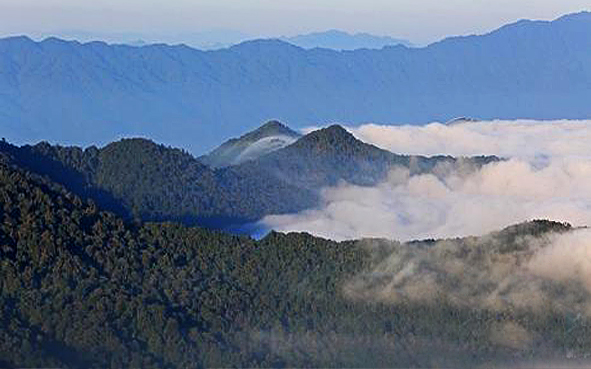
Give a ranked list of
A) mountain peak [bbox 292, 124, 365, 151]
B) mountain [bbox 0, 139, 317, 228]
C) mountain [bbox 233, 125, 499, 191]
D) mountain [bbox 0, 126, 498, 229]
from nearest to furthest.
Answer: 1. mountain [bbox 0, 139, 317, 228]
2. mountain [bbox 0, 126, 498, 229]
3. mountain [bbox 233, 125, 499, 191]
4. mountain peak [bbox 292, 124, 365, 151]

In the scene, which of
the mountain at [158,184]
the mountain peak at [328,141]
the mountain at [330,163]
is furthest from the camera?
the mountain peak at [328,141]

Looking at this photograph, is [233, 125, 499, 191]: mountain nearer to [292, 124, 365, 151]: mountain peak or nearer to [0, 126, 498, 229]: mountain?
[292, 124, 365, 151]: mountain peak

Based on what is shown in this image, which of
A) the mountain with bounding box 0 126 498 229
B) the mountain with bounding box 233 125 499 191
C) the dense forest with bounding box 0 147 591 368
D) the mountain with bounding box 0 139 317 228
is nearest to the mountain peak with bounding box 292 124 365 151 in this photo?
the mountain with bounding box 233 125 499 191

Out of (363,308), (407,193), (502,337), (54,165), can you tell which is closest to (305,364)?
(363,308)

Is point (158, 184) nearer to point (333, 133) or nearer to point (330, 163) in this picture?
point (330, 163)

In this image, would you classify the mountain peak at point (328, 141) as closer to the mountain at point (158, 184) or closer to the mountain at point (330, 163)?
the mountain at point (330, 163)

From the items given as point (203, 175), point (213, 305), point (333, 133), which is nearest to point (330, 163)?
point (333, 133)

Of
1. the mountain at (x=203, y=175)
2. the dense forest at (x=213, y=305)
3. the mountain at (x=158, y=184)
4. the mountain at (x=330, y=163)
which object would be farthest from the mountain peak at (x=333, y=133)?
the dense forest at (x=213, y=305)
